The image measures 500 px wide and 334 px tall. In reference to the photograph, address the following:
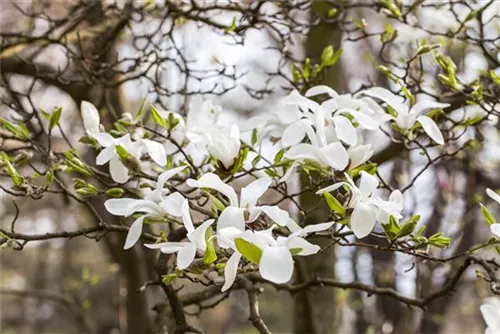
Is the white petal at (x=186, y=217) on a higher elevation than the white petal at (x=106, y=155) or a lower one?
lower

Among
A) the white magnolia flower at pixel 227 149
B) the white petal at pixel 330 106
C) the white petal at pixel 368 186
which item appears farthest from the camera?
the white petal at pixel 330 106

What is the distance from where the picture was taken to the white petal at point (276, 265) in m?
0.73

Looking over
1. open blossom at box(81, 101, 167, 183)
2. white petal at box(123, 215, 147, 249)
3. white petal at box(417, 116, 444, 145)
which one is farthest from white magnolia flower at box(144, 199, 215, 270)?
white petal at box(417, 116, 444, 145)

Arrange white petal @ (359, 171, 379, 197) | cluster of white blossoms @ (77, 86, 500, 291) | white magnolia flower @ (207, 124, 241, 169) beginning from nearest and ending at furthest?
cluster of white blossoms @ (77, 86, 500, 291) → white petal @ (359, 171, 379, 197) → white magnolia flower @ (207, 124, 241, 169)

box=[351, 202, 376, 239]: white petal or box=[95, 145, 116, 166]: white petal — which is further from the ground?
box=[95, 145, 116, 166]: white petal

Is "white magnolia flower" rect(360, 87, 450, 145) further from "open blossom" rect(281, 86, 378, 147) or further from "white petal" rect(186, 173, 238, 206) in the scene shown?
"white petal" rect(186, 173, 238, 206)

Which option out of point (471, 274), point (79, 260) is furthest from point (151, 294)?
point (79, 260)

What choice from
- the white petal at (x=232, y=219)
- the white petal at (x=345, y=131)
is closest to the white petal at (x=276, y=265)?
the white petal at (x=232, y=219)

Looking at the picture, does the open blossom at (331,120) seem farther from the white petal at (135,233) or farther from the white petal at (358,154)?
the white petal at (135,233)

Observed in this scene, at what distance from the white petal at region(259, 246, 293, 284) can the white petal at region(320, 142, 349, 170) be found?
260 millimetres

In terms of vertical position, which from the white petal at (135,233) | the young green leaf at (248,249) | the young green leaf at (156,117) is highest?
the young green leaf at (156,117)

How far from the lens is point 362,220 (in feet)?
2.94

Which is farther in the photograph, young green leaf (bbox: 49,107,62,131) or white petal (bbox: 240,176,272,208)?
young green leaf (bbox: 49,107,62,131)

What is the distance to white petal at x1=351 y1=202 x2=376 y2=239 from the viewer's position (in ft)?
2.93
